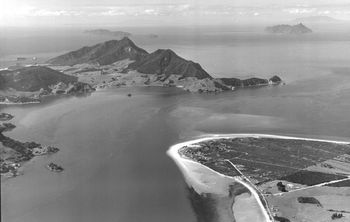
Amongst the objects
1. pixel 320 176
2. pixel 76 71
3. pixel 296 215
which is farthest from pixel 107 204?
pixel 76 71

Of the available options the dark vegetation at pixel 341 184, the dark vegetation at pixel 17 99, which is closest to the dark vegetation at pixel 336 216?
the dark vegetation at pixel 341 184

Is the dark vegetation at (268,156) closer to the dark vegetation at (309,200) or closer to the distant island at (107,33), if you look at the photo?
the dark vegetation at (309,200)

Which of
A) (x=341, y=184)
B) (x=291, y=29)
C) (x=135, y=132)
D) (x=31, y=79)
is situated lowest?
(x=291, y=29)

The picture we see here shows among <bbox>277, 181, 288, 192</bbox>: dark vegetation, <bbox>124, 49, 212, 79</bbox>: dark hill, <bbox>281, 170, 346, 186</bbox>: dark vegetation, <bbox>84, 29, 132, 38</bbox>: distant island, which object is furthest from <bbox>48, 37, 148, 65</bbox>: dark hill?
<bbox>277, 181, 288, 192</bbox>: dark vegetation

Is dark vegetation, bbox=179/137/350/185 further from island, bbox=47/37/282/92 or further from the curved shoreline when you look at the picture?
island, bbox=47/37/282/92

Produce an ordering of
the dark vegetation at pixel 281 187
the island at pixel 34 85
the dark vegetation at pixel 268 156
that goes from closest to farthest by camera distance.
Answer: the dark vegetation at pixel 281 187
the dark vegetation at pixel 268 156
the island at pixel 34 85

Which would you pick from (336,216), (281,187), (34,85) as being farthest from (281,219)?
(34,85)

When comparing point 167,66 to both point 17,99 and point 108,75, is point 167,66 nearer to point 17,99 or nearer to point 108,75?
point 108,75
